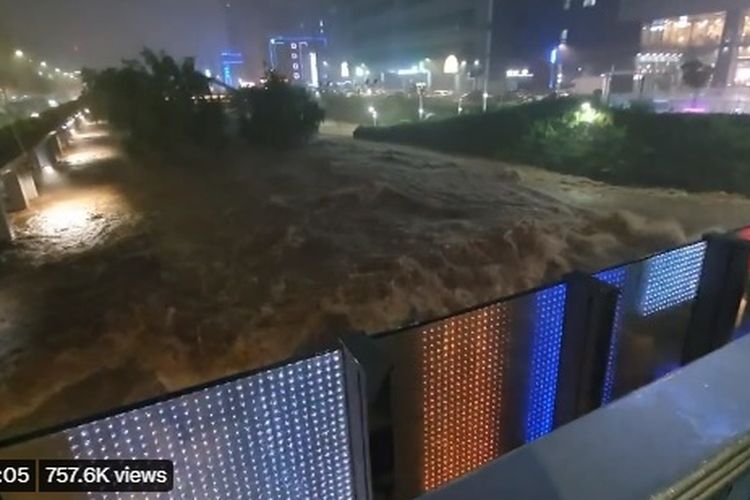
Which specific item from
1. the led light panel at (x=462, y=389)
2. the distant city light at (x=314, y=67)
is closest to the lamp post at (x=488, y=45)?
the led light panel at (x=462, y=389)

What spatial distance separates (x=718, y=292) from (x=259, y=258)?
10.5 metres

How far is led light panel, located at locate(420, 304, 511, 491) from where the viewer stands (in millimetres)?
2898

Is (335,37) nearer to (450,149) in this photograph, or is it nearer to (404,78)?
(404,78)

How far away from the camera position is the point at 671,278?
360cm

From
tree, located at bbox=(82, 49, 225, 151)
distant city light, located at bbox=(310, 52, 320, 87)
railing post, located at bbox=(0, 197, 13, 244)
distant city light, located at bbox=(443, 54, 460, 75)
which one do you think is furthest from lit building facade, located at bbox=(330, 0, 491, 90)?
railing post, located at bbox=(0, 197, 13, 244)

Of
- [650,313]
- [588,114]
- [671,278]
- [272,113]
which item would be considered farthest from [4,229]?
[588,114]

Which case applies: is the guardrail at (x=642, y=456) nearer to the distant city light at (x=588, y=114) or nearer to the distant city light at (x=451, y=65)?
the distant city light at (x=588, y=114)

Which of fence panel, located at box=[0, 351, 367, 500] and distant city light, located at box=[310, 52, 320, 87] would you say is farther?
distant city light, located at box=[310, 52, 320, 87]

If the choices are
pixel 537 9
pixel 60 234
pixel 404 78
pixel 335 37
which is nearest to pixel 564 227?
pixel 60 234

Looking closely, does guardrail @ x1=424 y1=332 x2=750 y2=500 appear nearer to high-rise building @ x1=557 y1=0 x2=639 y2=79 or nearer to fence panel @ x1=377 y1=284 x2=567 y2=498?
fence panel @ x1=377 y1=284 x2=567 y2=498

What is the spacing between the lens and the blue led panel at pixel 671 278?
11.4 ft

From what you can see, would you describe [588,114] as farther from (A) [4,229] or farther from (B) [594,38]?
(B) [594,38]

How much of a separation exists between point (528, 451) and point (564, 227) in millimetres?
13832

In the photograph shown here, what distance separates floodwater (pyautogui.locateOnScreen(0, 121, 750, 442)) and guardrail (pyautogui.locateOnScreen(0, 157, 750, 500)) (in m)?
4.82
